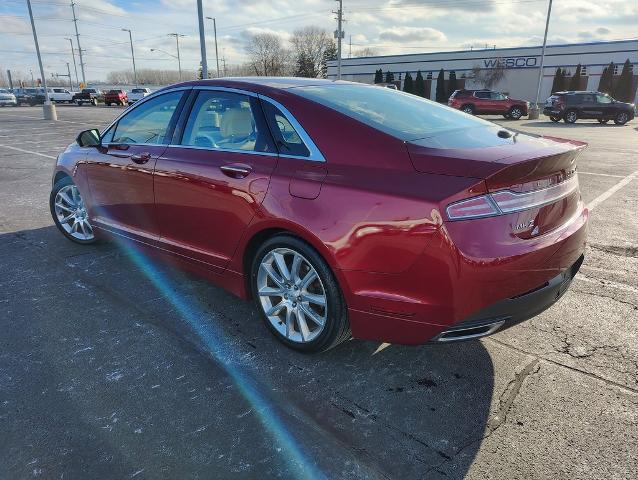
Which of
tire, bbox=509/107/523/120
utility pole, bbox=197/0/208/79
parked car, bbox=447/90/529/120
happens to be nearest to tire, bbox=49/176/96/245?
utility pole, bbox=197/0/208/79

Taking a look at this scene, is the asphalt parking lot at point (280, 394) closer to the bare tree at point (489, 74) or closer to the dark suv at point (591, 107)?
the dark suv at point (591, 107)

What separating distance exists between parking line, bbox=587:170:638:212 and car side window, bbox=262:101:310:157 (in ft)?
17.0

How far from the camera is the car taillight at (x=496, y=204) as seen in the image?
Result: 2.29 meters

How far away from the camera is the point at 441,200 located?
2281 mm

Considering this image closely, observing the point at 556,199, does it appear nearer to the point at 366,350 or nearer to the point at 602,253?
the point at 366,350

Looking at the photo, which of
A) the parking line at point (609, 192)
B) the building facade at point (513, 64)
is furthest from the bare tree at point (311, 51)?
the parking line at point (609, 192)

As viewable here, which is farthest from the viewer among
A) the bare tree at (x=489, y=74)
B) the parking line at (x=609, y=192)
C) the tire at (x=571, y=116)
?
the bare tree at (x=489, y=74)

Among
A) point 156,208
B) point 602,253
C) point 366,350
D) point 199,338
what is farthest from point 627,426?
point 156,208

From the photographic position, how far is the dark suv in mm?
24797

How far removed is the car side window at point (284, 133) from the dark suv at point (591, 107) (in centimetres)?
2602

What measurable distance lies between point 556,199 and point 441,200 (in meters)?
0.81

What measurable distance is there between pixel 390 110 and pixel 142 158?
198 centimetres

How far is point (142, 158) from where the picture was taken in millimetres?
3850

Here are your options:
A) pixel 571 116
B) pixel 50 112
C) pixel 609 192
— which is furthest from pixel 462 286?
pixel 50 112
